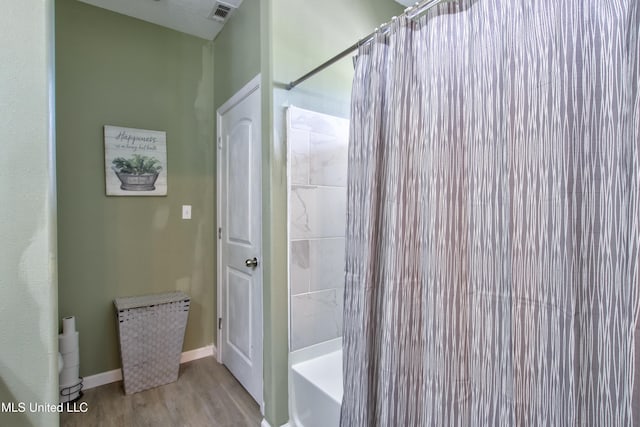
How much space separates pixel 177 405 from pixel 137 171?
5.60 ft

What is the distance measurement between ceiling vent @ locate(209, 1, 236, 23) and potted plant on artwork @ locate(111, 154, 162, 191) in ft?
3.94

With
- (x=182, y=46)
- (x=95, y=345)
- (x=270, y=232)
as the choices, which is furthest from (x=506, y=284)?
(x=182, y=46)

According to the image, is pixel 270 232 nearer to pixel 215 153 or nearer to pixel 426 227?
pixel 426 227

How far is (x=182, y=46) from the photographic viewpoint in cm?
248

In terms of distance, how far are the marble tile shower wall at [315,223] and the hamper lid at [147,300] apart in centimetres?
108

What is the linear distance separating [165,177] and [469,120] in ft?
7.52

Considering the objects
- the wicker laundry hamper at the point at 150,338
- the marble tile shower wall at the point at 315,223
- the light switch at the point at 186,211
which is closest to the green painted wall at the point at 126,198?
the light switch at the point at 186,211

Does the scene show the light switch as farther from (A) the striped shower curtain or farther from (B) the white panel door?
(A) the striped shower curtain

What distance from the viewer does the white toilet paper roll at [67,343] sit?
1.95m

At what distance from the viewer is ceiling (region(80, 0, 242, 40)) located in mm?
2129

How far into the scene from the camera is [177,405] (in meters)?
1.95

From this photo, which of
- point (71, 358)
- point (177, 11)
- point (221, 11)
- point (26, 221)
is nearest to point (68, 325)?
point (71, 358)

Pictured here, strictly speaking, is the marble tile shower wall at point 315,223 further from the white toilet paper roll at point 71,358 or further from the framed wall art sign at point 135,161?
the white toilet paper roll at point 71,358

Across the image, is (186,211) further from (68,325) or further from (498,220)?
(498,220)
